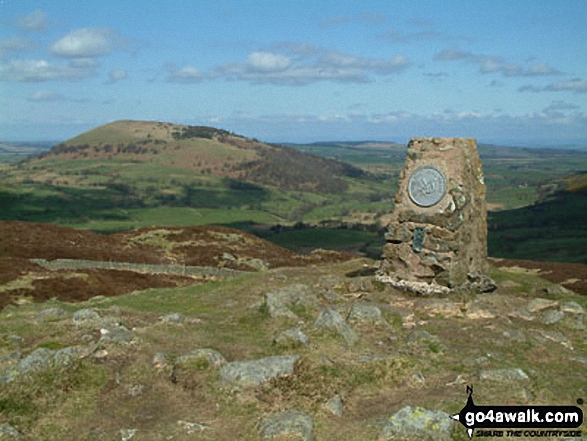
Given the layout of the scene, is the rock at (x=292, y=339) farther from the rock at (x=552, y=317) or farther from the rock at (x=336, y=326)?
the rock at (x=552, y=317)

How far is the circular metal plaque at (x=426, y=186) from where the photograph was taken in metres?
23.2

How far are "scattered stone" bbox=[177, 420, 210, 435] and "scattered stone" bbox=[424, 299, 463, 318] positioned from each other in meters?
11.9

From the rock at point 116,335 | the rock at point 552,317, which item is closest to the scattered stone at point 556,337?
the rock at point 552,317

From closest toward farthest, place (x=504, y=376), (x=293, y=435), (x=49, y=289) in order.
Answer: (x=293, y=435), (x=504, y=376), (x=49, y=289)

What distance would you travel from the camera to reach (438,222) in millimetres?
23125

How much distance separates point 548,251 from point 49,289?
8637cm

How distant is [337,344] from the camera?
14.9 m

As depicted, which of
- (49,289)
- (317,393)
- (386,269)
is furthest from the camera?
(49,289)

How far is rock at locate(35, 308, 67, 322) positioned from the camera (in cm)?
1851

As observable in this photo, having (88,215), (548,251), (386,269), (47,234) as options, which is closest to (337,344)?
(386,269)

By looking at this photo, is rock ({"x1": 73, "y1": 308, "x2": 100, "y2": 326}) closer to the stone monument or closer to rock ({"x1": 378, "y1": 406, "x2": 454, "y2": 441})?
rock ({"x1": 378, "y1": 406, "x2": 454, "y2": 441})

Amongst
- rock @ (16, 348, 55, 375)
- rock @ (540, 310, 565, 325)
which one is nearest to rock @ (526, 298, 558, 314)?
rock @ (540, 310, 565, 325)

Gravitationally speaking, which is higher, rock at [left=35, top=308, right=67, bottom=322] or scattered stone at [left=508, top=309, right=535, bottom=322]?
rock at [left=35, top=308, right=67, bottom=322]

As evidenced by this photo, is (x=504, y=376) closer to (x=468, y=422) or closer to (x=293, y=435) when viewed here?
(x=468, y=422)
